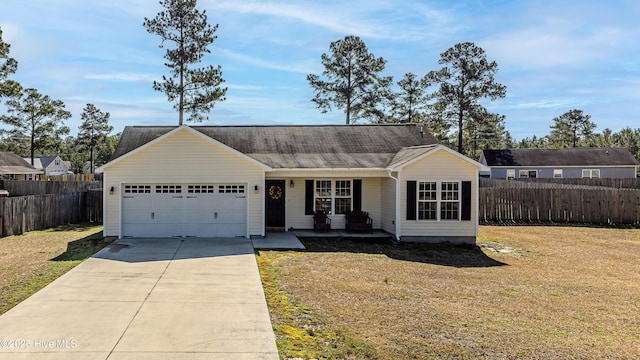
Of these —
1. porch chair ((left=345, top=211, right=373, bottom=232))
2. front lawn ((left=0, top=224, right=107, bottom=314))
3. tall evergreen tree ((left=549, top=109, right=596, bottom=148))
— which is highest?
tall evergreen tree ((left=549, top=109, right=596, bottom=148))

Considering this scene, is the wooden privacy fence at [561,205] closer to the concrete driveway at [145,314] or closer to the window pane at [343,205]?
A: the window pane at [343,205]

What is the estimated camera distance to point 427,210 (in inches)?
599

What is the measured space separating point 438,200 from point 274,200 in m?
6.08

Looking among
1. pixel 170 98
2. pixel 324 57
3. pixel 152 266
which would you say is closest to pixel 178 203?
pixel 152 266

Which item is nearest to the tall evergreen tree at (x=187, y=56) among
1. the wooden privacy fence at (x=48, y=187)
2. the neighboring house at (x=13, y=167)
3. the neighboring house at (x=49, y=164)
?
the wooden privacy fence at (x=48, y=187)

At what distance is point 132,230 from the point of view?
14695 mm

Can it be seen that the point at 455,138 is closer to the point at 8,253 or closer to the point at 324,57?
the point at 324,57

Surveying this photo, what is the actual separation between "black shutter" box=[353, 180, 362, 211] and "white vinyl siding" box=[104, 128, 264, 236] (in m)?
3.87

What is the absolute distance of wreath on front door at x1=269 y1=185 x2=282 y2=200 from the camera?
16.7m

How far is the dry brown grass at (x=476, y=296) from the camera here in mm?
6203

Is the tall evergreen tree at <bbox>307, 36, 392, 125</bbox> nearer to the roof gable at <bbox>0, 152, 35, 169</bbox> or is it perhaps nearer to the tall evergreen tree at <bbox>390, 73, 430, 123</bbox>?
the tall evergreen tree at <bbox>390, 73, 430, 123</bbox>

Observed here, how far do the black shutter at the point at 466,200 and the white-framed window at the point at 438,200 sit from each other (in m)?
0.17

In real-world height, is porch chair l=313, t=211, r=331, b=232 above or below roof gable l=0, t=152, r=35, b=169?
below

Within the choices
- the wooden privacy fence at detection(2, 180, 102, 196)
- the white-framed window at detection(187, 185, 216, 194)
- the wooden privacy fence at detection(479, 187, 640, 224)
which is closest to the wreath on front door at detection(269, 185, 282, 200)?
the white-framed window at detection(187, 185, 216, 194)
